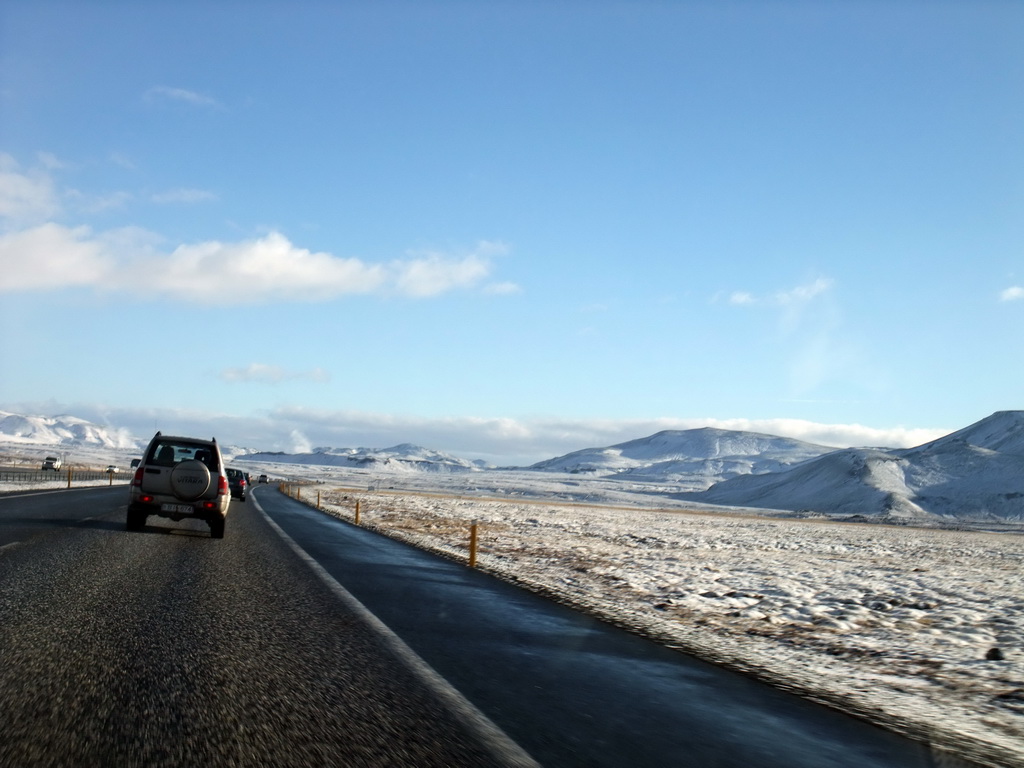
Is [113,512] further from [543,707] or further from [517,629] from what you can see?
[543,707]

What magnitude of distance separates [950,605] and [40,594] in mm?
13667

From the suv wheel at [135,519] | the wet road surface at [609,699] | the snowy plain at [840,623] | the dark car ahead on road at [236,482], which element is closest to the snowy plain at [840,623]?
the snowy plain at [840,623]

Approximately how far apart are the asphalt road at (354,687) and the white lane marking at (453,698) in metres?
0.02

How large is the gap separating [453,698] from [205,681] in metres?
1.74

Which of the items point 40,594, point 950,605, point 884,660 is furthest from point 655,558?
point 40,594

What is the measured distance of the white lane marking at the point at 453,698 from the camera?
4.33 metres

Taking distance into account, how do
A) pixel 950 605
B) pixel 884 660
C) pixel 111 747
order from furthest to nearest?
pixel 950 605
pixel 884 660
pixel 111 747

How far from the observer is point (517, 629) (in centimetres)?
878

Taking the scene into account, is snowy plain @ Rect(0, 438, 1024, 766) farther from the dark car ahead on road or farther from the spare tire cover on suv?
the dark car ahead on road

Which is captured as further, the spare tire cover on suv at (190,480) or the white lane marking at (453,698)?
the spare tire cover on suv at (190,480)

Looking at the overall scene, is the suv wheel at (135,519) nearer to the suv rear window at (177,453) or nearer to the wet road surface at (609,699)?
the suv rear window at (177,453)

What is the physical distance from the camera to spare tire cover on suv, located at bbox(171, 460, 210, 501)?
1661 cm

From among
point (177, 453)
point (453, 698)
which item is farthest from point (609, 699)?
point (177, 453)

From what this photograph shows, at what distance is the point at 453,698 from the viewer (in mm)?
5449
